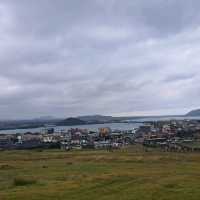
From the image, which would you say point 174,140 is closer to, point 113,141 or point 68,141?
point 113,141

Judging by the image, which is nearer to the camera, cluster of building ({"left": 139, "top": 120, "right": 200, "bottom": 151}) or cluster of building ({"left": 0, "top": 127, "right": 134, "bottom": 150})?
cluster of building ({"left": 139, "top": 120, "right": 200, "bottom": 151})

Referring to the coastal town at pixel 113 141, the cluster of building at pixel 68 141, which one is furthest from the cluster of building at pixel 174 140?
the cluster of building at pixel 68 141

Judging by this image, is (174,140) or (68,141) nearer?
(174,140)

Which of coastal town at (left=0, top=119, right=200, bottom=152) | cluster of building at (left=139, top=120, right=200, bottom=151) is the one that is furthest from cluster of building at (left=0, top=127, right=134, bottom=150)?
cluster of building at (left=139, top=120, right=200, bottom=151)

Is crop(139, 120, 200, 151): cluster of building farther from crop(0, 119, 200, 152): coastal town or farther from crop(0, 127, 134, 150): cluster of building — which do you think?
crop(0, 127, 134, 150): cluster of building

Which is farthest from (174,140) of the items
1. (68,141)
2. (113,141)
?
(68,141)

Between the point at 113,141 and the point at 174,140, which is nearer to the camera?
the point at 174,140

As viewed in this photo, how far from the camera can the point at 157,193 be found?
25375mm

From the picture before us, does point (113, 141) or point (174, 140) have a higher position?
point (174, 140)

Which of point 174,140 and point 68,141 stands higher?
point 174,140

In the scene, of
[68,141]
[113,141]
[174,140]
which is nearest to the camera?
[174,140]

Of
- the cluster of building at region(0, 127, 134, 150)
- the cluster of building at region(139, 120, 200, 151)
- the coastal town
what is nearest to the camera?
the cluster of building at region(139, 120, 200, 151)

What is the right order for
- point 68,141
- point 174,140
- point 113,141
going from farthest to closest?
point 68,141 < point 113,141 < point 174,140

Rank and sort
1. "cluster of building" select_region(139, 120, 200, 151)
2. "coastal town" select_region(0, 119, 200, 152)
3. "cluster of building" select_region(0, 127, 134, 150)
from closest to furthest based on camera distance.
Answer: "cluster of building" select_region(139, 120, 200, 151)
"coastal town" select_region(0, 119, 200, 152)
"cluster of building" select_region(0, 127, 134, 150)
